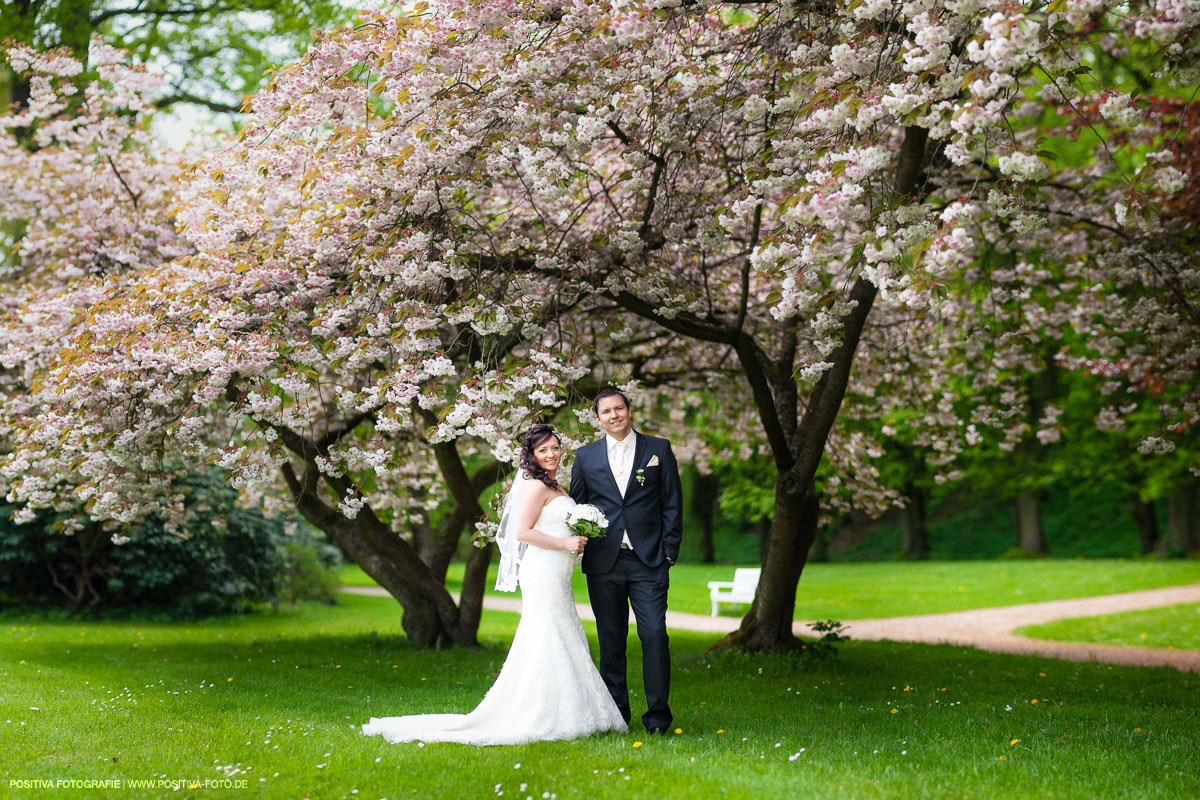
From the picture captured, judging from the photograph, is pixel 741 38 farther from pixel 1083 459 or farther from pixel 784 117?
pixel 1083 459

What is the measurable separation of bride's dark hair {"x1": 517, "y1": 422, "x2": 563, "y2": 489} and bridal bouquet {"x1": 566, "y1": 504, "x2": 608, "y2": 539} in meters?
0.30

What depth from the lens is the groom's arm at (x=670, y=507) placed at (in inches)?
224

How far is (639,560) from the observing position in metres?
5.71

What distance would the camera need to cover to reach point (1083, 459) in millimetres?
24438

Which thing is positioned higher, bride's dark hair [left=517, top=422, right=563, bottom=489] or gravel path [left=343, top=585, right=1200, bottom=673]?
bride's dark hair [left=517, top=422, right=563, bottom=489]

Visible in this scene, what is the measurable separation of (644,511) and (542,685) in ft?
3.75

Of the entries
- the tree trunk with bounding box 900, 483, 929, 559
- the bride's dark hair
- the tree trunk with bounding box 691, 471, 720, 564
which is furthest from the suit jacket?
the tree trunk with bounding box 691, 471, 720, 564

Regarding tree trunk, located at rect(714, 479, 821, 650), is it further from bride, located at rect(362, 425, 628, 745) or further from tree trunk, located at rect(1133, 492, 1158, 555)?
tree trunk, located at rect(1133, 492, 1158, 555)

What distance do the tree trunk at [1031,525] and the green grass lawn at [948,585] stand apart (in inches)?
126

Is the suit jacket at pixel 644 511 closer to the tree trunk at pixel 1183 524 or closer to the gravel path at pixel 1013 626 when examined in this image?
the gravel path at pixel 1013 626

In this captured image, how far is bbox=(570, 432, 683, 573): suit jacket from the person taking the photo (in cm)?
571

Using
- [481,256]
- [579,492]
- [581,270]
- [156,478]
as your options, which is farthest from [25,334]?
[579,492]

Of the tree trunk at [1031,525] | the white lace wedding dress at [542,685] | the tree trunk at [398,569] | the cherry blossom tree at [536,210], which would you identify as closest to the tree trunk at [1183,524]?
the tree trunk at [1031,525]

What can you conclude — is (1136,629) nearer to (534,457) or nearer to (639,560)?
(639,560)
